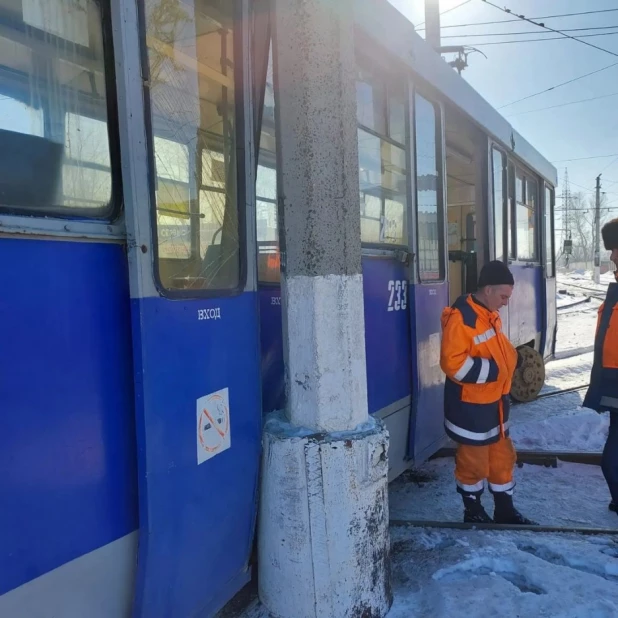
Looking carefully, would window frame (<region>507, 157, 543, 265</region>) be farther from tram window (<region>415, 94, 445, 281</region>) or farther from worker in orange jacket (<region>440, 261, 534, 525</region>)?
worker in orange jacket (<region>440, 261, 534, 525</region>)

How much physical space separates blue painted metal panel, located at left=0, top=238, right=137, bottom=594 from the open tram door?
0.07m

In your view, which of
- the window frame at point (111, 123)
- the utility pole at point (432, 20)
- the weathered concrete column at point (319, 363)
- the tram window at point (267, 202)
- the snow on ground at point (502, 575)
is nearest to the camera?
the window frame at point (111, 123)

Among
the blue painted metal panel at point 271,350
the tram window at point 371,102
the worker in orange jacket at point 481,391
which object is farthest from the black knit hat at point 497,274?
the blue painted metal panel at point 271,350

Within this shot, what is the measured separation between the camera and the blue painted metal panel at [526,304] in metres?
6.05

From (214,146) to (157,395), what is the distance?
1.01m

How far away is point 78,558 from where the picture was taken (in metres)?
1.76

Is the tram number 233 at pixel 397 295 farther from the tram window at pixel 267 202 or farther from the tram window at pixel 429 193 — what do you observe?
the tram window at pixel 267 202

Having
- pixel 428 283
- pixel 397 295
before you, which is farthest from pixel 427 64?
pixel 397 295

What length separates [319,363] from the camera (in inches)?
96.2

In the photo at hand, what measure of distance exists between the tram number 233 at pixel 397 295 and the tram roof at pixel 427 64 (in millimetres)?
1350

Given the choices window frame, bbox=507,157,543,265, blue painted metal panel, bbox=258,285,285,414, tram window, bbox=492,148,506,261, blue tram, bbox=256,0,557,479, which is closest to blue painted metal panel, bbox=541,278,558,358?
window frame, bbox=507,157,543,265

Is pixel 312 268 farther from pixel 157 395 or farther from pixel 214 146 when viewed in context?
pixel 157 395

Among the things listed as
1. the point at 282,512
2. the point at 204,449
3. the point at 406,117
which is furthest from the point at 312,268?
the point at 406,117

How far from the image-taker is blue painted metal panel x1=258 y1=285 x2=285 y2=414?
2807 millimetres
